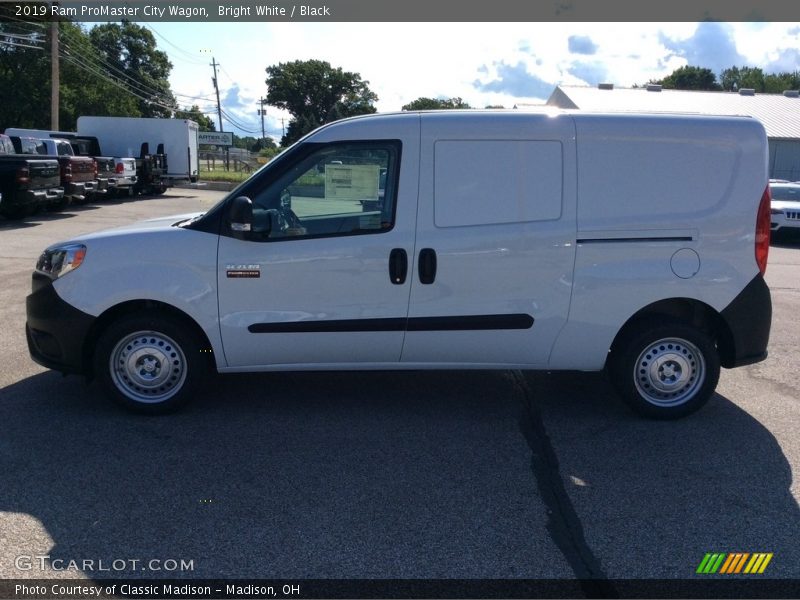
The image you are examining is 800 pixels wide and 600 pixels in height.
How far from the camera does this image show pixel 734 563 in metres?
3.55

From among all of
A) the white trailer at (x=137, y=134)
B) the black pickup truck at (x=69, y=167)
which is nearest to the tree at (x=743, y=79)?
the white trailer at (x=137, y=134)

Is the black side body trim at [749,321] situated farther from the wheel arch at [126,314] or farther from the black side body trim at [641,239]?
the wheel arch at [126,314]

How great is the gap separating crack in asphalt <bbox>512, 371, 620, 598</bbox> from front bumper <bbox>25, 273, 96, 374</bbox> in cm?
313

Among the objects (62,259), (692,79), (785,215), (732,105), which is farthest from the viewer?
(692,79)

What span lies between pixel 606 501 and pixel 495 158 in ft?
7.77

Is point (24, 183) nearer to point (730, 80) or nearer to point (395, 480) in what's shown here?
point (395, 480)

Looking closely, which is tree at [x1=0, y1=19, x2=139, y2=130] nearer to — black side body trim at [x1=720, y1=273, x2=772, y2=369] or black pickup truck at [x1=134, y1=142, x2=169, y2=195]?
black pickup truck at [x1=134, y1=142, x2=169, y2=195]

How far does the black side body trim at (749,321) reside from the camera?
5.31 m

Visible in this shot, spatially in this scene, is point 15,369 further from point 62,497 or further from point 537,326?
point 537,326

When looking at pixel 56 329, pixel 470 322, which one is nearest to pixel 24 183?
pixel 56 329

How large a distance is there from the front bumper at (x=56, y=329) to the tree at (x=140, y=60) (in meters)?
74.9

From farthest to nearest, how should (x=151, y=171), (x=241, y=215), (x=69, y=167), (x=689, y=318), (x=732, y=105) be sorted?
(x=732, y=105) < (x=151, y=171) < (x=69, y=167) < (x=689, y=318) < (x=241, y=215)

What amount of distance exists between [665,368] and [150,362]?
3678mm

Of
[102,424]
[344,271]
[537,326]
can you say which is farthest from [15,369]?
[537,326]
